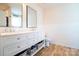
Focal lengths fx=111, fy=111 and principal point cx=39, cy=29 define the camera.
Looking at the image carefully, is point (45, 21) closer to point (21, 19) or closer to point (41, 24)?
point (41, 24)

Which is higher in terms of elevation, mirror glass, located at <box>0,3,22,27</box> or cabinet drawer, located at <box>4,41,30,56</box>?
mirror glass, located at <box>0,3,22,27</box>

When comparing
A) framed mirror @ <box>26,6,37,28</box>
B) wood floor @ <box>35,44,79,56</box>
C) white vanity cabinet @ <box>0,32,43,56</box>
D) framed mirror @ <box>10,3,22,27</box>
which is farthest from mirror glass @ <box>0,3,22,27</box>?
wood floor @ <box>35,44,79,56</box>

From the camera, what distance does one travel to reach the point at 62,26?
2.19 metres

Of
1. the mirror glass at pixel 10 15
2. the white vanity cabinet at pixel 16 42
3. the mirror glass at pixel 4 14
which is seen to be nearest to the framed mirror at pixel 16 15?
the mirror glass at pixel 10 15

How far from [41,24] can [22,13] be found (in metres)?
0.63

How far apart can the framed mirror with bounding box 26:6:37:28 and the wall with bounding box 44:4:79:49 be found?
0.87 ft

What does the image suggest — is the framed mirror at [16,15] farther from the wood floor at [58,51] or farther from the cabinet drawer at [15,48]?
the wood floor at [58,51]

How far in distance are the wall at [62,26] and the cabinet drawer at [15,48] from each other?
505 mm

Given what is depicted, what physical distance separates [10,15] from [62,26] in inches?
41.9

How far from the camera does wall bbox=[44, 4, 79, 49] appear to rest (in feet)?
6.96

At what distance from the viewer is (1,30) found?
2.05m

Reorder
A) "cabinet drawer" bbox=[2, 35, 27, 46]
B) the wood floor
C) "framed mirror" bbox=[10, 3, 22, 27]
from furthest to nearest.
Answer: "framed mirror" bbox=[10, 3, 22, 27] → the wood floor → "cabinet drawer" bbox=[2, 35, 27, 46]

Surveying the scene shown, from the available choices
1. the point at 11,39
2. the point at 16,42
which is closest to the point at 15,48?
the point at 16,42

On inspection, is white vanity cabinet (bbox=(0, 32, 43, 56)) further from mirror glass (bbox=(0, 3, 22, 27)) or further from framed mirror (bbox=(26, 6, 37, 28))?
mirror glass (bbox=(0, 3, 22, 27))
